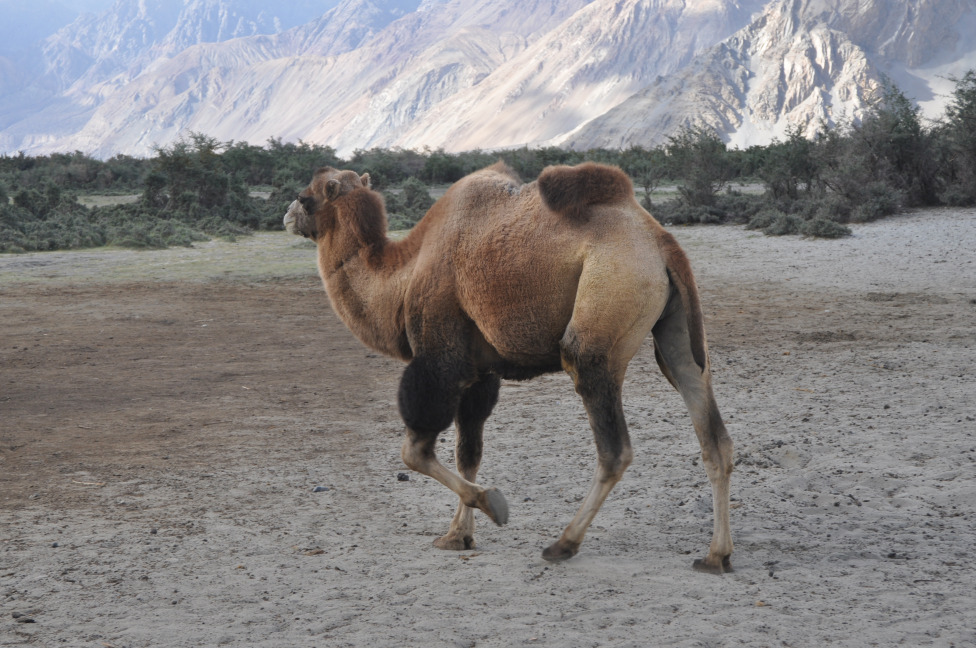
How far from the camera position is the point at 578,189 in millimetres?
5023

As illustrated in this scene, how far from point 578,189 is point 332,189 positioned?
1.73m

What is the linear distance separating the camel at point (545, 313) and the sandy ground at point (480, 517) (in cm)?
53

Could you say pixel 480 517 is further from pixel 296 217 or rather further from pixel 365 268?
pixel 296 217

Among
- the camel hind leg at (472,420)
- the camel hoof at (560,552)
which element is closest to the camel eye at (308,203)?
the camel hind leg at (472,420)

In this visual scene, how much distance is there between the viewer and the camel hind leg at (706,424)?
4906 millimetres

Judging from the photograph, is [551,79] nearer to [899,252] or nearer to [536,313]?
[899,252]

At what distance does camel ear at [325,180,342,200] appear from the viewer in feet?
19.5

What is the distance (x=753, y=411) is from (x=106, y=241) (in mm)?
19274

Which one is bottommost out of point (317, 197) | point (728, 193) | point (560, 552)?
point (560, 552)

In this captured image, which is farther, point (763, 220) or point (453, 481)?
point (763, 220)

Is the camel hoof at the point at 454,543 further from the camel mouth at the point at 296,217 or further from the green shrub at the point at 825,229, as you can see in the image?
the green shrub at the point at 825,229

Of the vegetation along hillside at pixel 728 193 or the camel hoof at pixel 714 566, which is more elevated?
the vegetation along hillside at pixel 728 193

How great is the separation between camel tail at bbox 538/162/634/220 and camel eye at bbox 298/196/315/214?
169 centimetres

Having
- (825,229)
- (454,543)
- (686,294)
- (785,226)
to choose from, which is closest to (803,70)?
(785,226)
